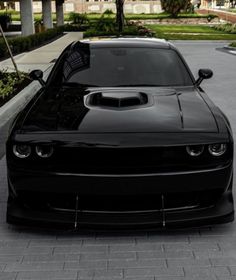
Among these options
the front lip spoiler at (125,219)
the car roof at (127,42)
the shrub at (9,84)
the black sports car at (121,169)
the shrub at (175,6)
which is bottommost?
the shrub at (175,6)

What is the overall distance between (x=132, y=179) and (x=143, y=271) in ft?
2.20

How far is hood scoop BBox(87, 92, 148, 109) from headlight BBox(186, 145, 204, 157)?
82 cm

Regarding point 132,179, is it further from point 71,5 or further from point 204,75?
point 71,5

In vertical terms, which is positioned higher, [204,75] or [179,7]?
[204,75]

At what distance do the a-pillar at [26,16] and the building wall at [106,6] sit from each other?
65.1 m

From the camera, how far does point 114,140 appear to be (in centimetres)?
385

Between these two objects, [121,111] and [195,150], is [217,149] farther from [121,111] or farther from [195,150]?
[121,111]

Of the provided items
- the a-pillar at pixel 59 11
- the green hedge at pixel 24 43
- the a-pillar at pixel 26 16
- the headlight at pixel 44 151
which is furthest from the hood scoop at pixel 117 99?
the a-pillar at pixel 59 11

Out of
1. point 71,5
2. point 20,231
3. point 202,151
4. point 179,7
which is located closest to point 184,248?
point 202,151

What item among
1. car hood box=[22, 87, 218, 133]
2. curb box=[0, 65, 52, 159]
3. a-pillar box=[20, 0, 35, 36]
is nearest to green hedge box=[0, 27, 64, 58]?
a-pillar box=[20, 0, 35, 36]

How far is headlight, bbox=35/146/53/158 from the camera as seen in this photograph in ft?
12.8

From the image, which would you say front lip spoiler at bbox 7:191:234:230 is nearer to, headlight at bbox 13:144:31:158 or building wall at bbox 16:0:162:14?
headlight at bbox 13:144:31:158

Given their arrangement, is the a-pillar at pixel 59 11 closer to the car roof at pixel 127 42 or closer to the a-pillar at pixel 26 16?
the a-pillar at pixel 26 16

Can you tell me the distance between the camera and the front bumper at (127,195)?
3.82 metres
